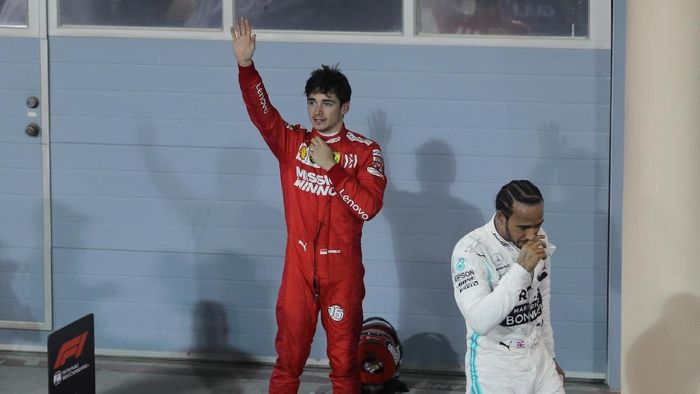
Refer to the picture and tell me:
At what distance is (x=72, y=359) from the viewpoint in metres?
5.42

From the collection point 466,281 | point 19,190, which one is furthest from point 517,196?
point 19,190

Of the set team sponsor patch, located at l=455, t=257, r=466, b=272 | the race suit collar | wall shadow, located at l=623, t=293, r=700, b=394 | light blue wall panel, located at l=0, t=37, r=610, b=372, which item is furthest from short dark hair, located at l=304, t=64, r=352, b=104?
wall shadow, located at l=623, t=293, r=700, b=394

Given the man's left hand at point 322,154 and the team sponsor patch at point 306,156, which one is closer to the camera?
the man's left hand at point 322,154

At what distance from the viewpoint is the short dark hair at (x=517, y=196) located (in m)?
4.14

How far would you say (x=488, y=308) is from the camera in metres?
3.98

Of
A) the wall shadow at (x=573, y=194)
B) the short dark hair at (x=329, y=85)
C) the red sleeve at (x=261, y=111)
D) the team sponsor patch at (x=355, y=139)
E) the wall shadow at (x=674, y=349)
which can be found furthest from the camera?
the wall shadow at (x=573, y=194)

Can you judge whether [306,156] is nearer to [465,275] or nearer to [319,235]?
[319,235]

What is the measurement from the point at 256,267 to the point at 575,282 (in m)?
1.92

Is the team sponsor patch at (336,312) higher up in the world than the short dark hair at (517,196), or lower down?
lower down

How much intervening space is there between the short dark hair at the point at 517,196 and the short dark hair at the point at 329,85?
1398mm

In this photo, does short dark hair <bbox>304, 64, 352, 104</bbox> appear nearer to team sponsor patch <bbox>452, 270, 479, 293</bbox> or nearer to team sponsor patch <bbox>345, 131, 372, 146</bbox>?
team sponsor patch <bbox>345, 131, 372, 146</bbox>

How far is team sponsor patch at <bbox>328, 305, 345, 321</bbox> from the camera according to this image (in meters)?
5.43

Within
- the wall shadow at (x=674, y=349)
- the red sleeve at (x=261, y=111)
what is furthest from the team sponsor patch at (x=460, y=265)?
the wall shadow at (x=674, y=349)

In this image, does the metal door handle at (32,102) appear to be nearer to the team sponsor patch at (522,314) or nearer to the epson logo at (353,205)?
the epson logo at (353,205)
